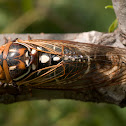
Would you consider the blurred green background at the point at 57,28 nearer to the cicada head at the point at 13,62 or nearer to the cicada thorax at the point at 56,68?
the cicada thorax at the point at 56,68

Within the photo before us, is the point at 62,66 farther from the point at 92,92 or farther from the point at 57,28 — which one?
the point at 57,28

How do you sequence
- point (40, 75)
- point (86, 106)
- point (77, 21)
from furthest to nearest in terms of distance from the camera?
1. point (77, 21)
2. point (86, 106)
3. point (40, 75)

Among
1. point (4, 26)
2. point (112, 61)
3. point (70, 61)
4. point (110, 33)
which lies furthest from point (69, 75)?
point (4, 26)

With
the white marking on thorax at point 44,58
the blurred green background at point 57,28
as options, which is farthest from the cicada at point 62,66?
the blurred green background at point 57,28

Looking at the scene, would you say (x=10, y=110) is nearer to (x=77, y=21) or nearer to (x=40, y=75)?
(x=40, y=75)

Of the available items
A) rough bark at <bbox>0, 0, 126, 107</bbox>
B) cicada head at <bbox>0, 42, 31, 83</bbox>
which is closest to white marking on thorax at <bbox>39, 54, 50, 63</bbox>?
cicada head at <bbox>0, 42, 31, 83</bbox>
